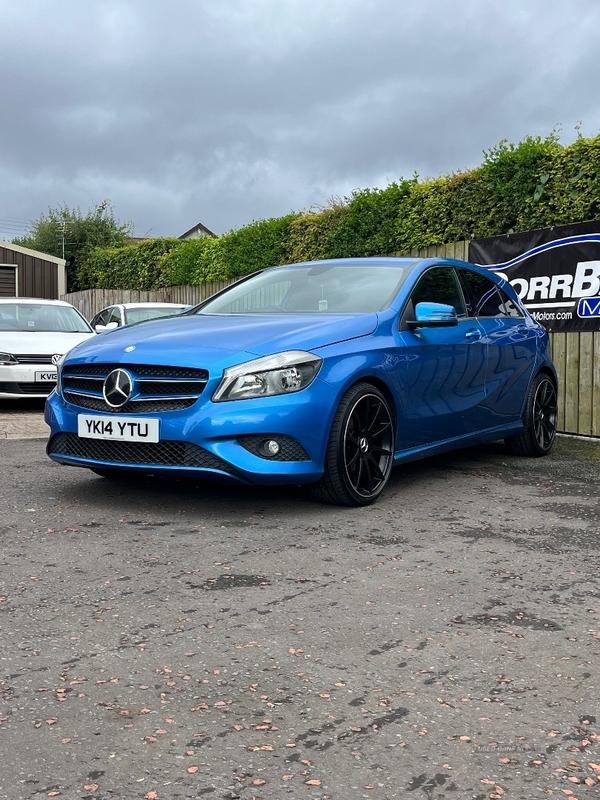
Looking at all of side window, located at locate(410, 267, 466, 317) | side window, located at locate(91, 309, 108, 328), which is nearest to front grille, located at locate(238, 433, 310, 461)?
side window, located at locate(410, 267, 466, 317)

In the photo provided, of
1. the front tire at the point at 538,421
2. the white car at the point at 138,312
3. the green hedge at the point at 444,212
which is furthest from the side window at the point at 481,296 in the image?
the white car at the point at 138,312

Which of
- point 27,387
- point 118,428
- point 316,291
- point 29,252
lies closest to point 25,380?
point 27,387

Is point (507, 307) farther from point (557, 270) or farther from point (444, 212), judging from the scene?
point (444, 212)

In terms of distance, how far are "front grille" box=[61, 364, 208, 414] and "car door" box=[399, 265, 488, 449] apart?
1.47m

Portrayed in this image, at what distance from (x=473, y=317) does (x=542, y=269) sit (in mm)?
2678

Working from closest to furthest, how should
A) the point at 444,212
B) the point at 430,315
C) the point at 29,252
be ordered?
the point at 430,315 → the point at 444,212 → the point at 29,252

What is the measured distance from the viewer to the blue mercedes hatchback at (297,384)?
5.39 m

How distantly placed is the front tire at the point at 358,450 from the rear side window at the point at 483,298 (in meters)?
1.78

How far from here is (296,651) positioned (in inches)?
129

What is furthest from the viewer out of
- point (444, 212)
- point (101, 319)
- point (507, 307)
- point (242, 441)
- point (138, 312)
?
point (101, 319)

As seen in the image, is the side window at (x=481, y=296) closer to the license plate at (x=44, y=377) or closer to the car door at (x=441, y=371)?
the car door at (x=441, y=371)

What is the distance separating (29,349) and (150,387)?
264 inches

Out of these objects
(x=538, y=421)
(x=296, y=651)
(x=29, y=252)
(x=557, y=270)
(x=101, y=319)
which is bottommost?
(x=296, y=651)

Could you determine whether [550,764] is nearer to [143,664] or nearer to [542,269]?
[143,664]
